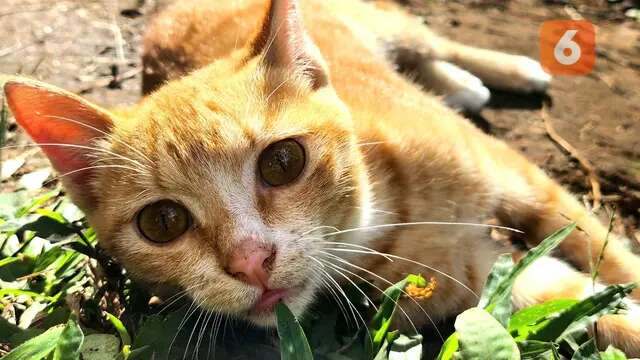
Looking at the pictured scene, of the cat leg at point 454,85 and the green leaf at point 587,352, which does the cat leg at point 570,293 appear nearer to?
the green leaf at point 587,352

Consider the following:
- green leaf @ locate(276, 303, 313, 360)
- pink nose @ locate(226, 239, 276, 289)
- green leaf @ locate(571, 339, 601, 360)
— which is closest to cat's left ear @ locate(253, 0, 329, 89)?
pink nose @ locate(226, 239, 276, 289)

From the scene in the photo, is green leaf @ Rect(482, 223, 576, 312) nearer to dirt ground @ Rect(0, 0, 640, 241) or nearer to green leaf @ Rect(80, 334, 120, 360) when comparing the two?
dirt ground @ Rect(0, 0, 640, 241)

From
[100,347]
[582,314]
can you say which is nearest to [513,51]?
[582,314]

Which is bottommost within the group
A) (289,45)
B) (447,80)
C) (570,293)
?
(570,293)

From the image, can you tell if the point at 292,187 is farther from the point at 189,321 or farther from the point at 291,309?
the point at 189,321

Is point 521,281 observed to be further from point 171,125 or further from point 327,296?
point 171,125


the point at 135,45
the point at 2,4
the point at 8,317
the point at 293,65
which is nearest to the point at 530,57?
the point at 293,65
